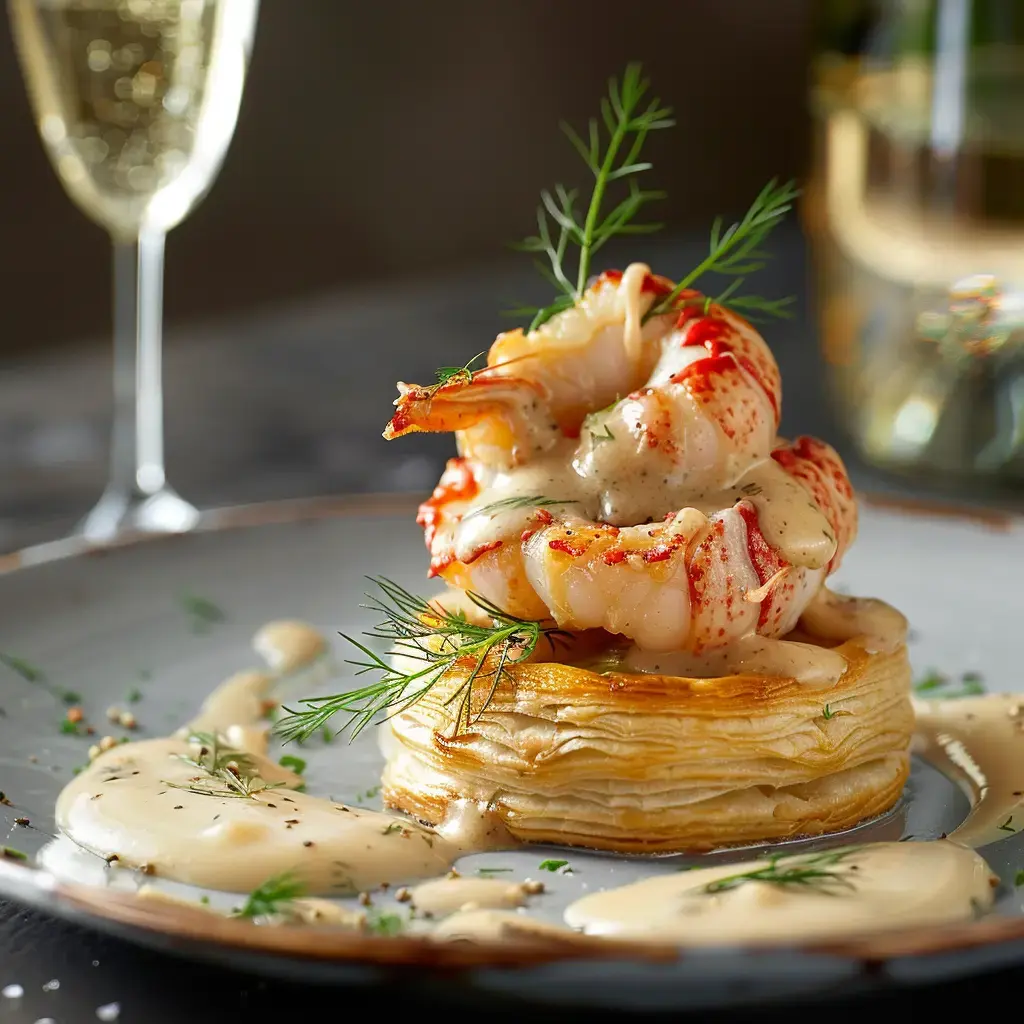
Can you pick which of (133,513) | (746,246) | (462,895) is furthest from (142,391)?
(462,895)

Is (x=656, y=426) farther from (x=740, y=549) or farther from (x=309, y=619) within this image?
(x=309, y=619)

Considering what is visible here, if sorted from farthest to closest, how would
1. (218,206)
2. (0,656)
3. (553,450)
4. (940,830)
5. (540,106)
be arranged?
(540,106), (218,206), (0,656), (553,450), (940,830)

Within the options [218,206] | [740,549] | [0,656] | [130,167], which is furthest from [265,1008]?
[218,206]

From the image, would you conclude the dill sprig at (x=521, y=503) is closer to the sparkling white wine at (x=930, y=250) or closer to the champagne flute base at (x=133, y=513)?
the champagne flute base at (x=133, y=513)

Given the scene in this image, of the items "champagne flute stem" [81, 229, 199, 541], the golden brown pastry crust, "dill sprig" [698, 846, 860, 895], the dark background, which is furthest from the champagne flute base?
the dark background

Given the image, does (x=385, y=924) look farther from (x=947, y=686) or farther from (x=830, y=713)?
(x=947, y=686)

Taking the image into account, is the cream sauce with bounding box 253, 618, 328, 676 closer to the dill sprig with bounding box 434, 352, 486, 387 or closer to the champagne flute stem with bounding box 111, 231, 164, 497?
the dill sprig with bounding box 434, 352, 486, 387
